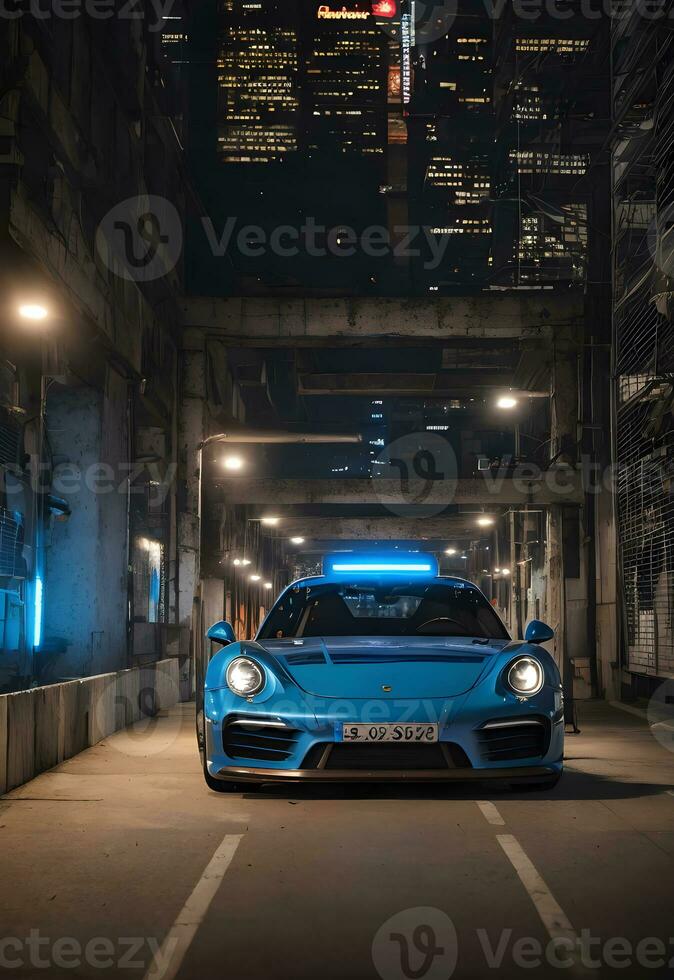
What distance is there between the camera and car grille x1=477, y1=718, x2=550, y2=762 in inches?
296

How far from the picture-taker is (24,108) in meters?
16.8

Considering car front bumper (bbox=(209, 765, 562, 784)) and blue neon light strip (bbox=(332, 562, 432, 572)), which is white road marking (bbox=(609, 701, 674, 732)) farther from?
car front bumper (bbox=(209, 765, 562, 784))

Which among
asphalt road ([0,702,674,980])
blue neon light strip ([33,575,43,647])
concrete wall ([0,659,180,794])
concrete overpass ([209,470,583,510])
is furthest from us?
concrete overpass ([209,470,583,510])

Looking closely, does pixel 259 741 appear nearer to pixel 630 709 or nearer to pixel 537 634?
pixel 537 634

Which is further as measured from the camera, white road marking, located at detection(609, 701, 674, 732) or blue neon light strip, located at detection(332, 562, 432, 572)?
white road marking, located at detection(609, 701, 674, 732)

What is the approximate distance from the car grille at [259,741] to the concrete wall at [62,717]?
2.45 metres

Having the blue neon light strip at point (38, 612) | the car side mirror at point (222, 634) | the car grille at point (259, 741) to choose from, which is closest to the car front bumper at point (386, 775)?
the car grille at point (259, 741)

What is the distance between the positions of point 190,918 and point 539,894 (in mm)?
1530

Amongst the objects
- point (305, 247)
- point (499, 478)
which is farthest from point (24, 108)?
point (305, 247)

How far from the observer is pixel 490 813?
7.72m

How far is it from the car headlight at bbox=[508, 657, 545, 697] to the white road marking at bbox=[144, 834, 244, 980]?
2.08 meters

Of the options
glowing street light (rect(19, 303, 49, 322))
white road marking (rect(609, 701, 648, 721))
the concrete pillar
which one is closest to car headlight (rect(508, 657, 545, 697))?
glowing street light (rect(19, 303, 49, 322))

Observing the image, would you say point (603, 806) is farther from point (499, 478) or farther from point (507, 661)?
point (499, 478)

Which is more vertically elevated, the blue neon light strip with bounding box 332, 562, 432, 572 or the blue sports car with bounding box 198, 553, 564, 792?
the blue neon light strip with bounding box 332, 562, 432, 572
